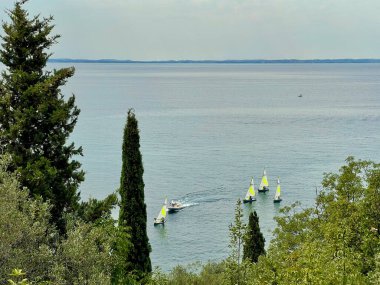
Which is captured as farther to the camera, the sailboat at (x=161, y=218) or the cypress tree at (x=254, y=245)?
the sailboat at (x=161, y=218)

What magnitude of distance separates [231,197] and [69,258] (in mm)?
45377

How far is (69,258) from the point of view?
12359mm

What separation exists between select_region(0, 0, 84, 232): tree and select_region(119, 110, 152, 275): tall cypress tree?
464 centimetres

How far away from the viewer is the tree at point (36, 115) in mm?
16734

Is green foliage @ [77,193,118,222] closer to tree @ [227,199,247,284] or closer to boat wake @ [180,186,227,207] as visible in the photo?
tree @ [227,199,247,284]

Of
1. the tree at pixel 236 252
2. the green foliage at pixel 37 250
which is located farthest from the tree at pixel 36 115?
the tree at pixel 236 252

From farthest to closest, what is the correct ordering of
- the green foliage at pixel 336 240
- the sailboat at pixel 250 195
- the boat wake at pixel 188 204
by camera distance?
the sailboat at pixel 250 195, the boat wake at pixel 188 204, the green foliage at pixel 336 240

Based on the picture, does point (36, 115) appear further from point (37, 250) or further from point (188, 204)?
point (188, 204)

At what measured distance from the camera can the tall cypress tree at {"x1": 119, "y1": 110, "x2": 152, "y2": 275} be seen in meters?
22.9

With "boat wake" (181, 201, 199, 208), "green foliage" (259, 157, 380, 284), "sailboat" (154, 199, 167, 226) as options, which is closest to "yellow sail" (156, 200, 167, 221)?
"sailboat" (154, 199, 167, 226)

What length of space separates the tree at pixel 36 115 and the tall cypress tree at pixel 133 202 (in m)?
4.64

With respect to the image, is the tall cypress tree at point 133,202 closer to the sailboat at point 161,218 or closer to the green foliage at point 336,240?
the green foliage at point 336,240

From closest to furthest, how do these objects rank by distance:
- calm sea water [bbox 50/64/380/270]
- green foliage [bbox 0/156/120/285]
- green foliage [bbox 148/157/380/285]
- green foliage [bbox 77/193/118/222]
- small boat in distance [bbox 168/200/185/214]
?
green foliage [bbox 148/157/380/285] → green foliage [bbox 0/156/120/285] → green foliage [bbox 77/193/118/222] → calm sea water [bbox 50/64/380/270] → small boat in distance [bbox 168/200/185/214]

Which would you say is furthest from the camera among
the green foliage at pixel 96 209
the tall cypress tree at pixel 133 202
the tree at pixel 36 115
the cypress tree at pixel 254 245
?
the cypress tree at pixel 254 245
